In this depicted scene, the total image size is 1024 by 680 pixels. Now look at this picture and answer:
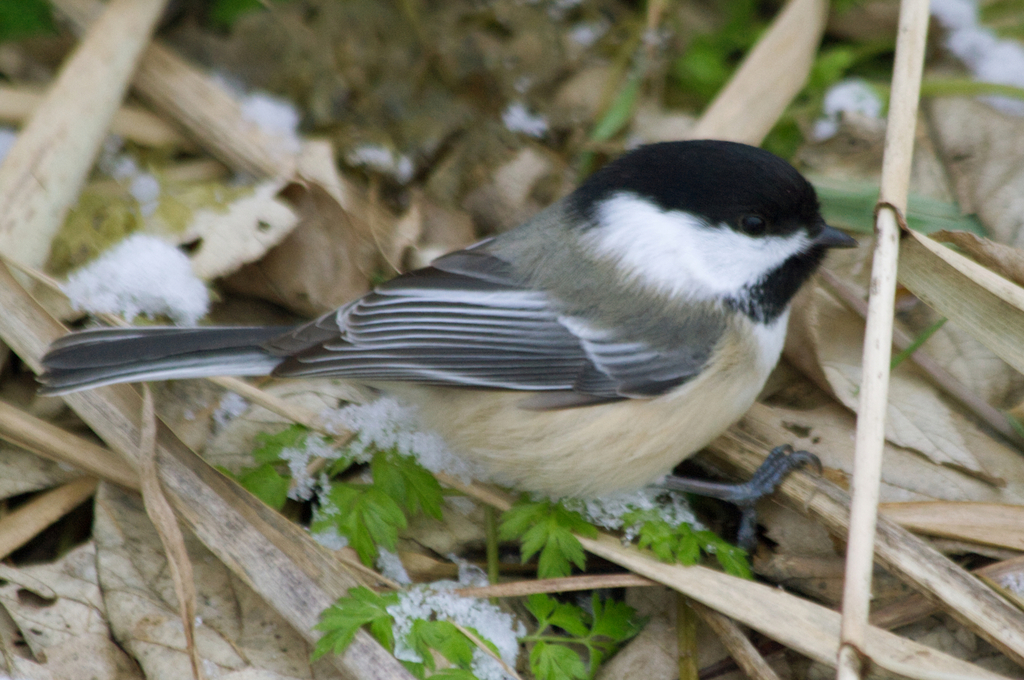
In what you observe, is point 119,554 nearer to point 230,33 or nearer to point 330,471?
point 330,471

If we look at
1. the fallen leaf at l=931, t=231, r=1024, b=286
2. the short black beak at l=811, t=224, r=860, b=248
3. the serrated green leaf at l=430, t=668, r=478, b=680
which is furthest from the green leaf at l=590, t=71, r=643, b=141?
the serrated green leaf at l=430, t=668, r=478, b=680

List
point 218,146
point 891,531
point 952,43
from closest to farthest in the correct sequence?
point 891,531 → point 218,146 → point 952,43

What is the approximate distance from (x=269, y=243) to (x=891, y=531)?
1.45 metres

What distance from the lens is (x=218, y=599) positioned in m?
1.62

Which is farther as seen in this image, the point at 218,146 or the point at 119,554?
the point at 218,146

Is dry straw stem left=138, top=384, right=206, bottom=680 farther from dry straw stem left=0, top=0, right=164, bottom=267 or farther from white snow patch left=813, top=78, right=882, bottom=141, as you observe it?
white snow patch left=813, top=78, right=882, bottom=141

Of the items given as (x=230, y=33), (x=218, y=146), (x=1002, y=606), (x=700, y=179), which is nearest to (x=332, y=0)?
(x=230, y=33)

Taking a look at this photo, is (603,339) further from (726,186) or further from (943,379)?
(943,379)

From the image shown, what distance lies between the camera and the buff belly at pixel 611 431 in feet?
5.31

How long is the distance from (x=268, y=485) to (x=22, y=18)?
1.41 meters

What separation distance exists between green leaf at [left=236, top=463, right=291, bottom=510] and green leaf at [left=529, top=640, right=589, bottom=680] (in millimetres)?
577

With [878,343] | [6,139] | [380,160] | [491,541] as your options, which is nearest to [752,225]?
[878,343]

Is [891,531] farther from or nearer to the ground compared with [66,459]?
farther from the ground

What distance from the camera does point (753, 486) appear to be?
166cm
